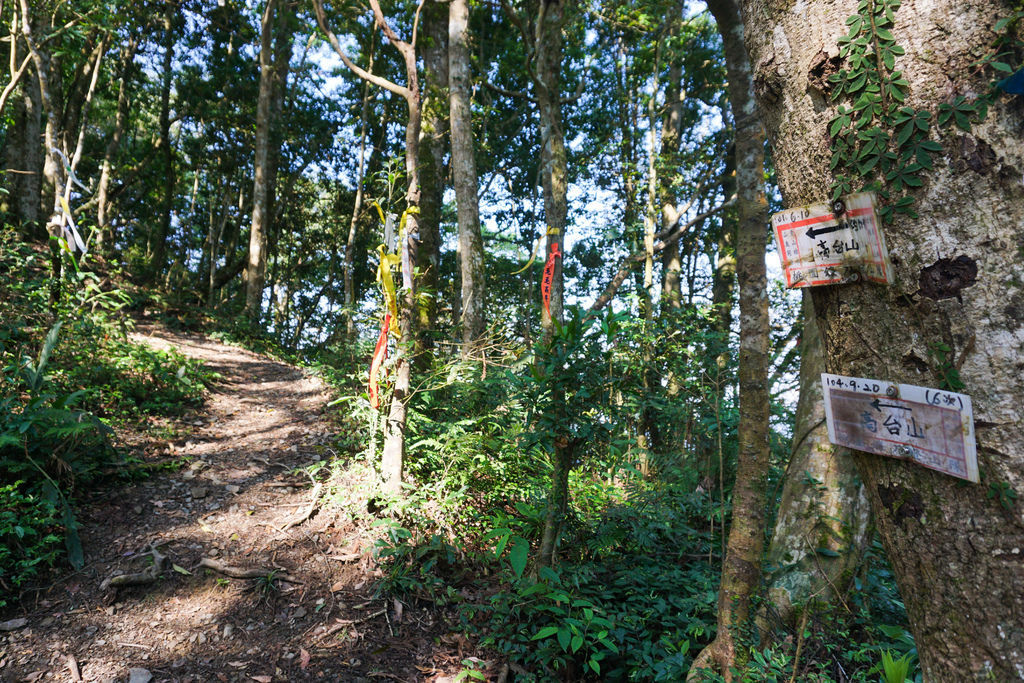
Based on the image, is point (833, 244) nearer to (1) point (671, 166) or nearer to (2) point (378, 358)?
(2) point (378, 358)

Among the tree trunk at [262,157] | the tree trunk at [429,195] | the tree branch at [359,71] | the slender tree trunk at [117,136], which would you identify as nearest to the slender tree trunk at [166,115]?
the slender tree trunk at [117,136]

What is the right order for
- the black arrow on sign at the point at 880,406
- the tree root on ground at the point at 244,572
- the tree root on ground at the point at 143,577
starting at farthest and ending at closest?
the tree root on ground at the point at 244,572 → the tree root on ground at the point at 143,577 → the black arrow on sign at the point at 880,406

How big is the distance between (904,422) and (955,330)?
0.76 feet

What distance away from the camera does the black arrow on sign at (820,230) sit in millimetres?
1243

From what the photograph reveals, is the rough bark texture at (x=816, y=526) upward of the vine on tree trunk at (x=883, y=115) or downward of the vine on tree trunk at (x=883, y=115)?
downward

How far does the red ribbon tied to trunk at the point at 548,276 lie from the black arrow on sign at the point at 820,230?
106 inches

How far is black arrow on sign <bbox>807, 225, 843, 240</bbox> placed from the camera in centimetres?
124

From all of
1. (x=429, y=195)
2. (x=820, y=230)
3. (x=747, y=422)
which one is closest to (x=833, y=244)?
(x=820, y=230)

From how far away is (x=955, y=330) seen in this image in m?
1.09

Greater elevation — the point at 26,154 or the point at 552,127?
the point at 26,154

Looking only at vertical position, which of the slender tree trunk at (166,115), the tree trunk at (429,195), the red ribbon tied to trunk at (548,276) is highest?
the slender tree trunk at (166,115)

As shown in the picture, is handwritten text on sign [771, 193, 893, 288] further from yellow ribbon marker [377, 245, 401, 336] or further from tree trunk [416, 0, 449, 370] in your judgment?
tree trunk [416, 0, 449, 370]

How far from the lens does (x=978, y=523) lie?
1.06 meters

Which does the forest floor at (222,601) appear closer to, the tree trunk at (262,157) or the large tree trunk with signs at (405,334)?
the large tree trunk with signs at (405,334)
